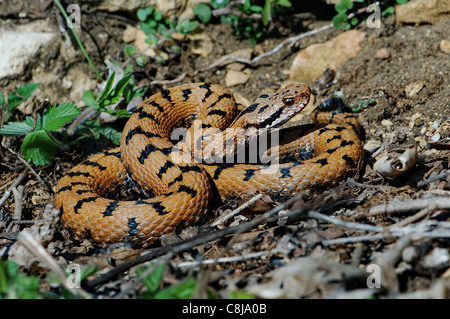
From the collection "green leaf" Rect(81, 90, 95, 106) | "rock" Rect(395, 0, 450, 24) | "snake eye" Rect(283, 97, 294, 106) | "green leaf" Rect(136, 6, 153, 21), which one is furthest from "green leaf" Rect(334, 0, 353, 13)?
"green leaf" Rect(81, 90, 95, 106)

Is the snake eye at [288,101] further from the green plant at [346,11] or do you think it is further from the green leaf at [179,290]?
the green leaf at [179,290]

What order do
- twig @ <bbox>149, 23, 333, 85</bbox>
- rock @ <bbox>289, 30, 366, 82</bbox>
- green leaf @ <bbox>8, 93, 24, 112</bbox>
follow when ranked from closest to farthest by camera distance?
green leaf @ <bbox>8, 93, 24, 112</bbox>
rock @ <bbox>289, 30, 366, 82</bbox>
twig @ <bbox>149, 23, 333, 85</bbox>

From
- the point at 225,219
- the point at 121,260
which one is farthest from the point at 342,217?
the point at 121,260

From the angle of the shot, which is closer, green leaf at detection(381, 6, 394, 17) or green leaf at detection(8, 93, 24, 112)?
green leaf at detection(8, 93, 24, 112)

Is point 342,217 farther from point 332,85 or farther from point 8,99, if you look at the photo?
point 8,99

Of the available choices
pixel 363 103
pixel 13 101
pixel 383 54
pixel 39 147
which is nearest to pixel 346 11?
pixel 383 54

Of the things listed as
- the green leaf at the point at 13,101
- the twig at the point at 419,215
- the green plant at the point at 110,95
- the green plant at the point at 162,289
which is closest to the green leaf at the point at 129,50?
the green plant at the point at 110,95

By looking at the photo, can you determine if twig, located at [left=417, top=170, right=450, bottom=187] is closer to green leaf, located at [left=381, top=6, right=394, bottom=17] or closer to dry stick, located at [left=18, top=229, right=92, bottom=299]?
dry stick, located at [left=18, top=229, right=92, bottom=299]
